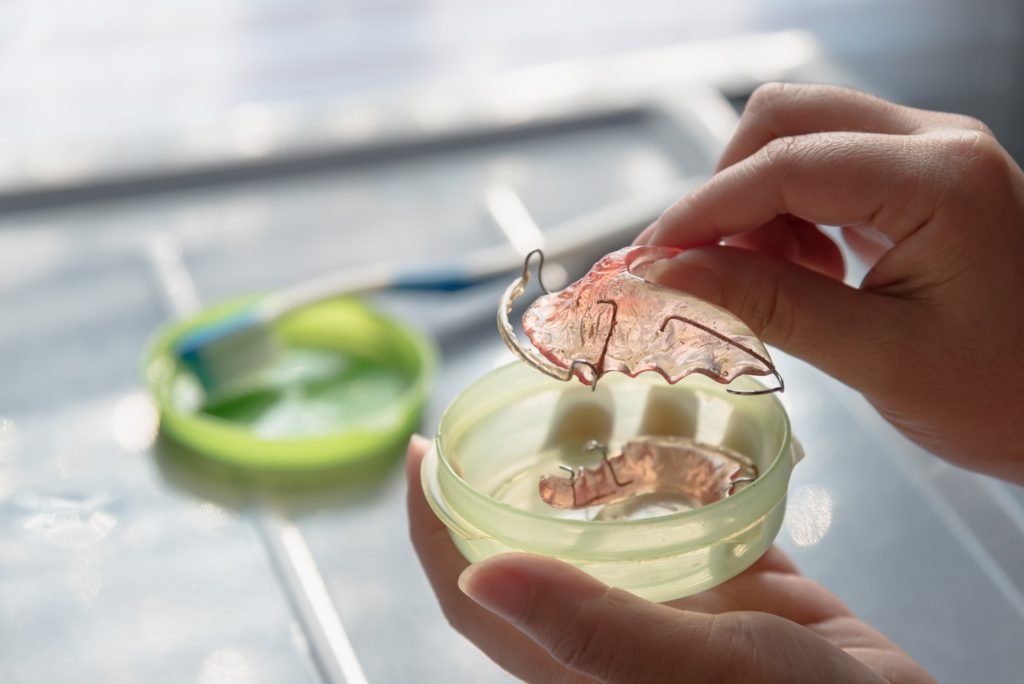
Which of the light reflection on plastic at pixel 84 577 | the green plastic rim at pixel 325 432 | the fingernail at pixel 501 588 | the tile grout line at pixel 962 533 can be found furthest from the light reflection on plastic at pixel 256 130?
the fingernail at pixel 501 588

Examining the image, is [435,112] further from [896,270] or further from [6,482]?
[896,270]

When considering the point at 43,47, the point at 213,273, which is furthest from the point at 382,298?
the point at 43,47

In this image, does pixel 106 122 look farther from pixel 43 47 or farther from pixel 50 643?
pixel 50 643

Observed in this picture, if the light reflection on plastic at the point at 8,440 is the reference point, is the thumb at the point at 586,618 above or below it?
above

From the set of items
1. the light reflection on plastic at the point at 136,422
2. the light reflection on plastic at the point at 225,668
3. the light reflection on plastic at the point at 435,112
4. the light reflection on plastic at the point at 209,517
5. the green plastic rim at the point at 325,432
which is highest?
the light reflection on plastic at the point at 435,112

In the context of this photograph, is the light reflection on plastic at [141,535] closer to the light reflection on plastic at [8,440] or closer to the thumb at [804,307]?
the light reflection on plastic at [8,440]

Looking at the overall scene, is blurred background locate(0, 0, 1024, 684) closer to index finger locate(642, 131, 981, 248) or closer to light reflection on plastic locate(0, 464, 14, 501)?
light reflection on plastic locate(0, 464, 14, 501)
